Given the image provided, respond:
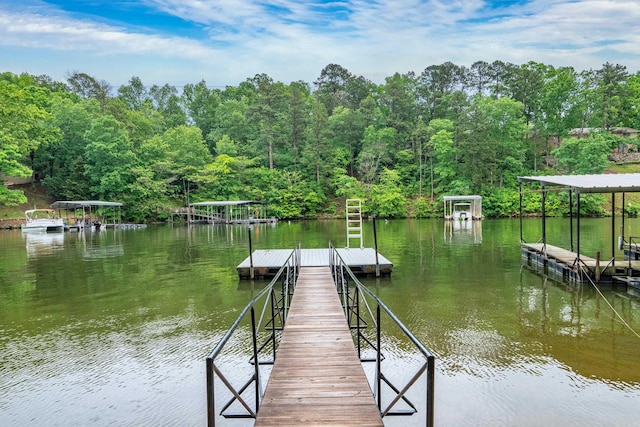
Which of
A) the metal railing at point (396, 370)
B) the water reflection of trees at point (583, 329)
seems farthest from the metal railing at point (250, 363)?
the water reflection of trees at point (583, 329)

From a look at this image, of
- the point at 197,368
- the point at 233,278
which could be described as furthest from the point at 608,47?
the point at 197,368

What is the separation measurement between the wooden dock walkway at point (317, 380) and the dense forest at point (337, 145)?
3916cm

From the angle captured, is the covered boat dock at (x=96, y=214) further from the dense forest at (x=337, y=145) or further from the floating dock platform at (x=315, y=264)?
the floating dock platform at (x=315, y=264)

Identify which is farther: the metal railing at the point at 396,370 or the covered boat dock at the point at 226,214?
the covered boat dock at the point at 226,214

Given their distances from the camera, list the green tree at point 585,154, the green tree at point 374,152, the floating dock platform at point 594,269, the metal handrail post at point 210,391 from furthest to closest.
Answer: the green tree at point 374,152
the green tree at point 585,154
the floating dock platform at point 594,269
the metal handrail post at point 210,391

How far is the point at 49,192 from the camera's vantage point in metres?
42.8

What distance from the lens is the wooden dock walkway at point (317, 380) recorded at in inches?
128

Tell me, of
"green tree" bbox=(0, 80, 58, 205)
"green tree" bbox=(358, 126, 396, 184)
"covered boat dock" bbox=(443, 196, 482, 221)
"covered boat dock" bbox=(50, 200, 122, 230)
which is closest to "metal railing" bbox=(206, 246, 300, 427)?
"covered boat dock" bbox=(443, 196, 482, 221)

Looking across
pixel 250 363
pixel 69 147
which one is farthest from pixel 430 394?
pixel 69 147

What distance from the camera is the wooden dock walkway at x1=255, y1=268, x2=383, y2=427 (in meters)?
3.26

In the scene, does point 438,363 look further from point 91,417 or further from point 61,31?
point 61,31

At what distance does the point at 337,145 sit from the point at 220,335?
46058 millimetres

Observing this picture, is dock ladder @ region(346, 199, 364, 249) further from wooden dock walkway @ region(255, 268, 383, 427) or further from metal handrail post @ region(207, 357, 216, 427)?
metal handrail post @ region(207, 357, 216, 427)

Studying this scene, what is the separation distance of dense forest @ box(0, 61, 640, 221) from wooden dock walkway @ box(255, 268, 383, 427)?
39162 mm
